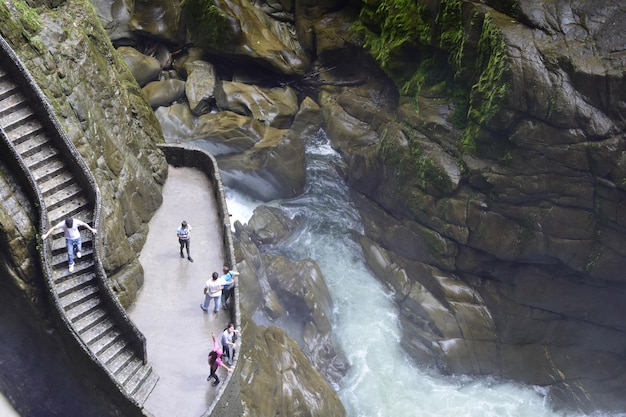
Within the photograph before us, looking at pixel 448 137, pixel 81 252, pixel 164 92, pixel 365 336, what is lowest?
pixel 365 336

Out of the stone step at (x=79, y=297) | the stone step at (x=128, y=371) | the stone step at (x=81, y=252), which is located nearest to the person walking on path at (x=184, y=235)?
the stone step at (x=81, y=252)

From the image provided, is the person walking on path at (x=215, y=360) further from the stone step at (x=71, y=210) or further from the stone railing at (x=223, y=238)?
the stone step at (x=71, y=210)

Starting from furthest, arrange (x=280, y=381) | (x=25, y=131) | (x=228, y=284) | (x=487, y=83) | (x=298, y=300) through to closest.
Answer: (x=298, y=300) < (x=487, y=83) < (x=280, y=381) < (x=228, y=284) < (x=25, y=131)

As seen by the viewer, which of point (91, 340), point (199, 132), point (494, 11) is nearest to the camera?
point (91, 340)

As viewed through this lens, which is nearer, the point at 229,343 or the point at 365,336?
the point at 229,343

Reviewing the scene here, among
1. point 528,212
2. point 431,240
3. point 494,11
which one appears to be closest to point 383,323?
point 431,240

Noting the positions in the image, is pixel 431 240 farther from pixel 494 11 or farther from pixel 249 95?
pixel 249 95

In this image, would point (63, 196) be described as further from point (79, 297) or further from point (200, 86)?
point (200, 86)

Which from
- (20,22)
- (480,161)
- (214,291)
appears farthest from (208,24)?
(214,291)
